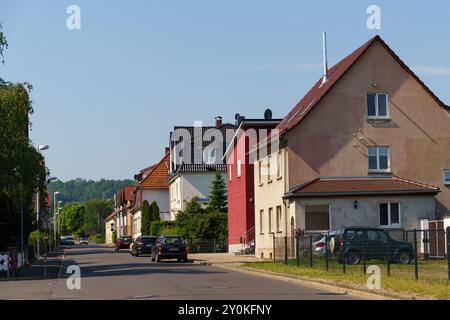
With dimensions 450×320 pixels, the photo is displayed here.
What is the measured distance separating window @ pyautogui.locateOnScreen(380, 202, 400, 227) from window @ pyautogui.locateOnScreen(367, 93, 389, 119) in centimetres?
518

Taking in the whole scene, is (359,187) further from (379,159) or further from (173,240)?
(173,240)

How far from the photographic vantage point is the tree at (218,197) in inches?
2616

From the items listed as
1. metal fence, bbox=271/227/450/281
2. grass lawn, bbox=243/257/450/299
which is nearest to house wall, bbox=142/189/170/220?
grass lawn, bbox=243/257/450/299

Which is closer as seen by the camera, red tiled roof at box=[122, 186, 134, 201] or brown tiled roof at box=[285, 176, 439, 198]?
brown tiled roof at box=[285, 176, 439, 198]

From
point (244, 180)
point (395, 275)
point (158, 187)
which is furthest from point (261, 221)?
point (158, 187)

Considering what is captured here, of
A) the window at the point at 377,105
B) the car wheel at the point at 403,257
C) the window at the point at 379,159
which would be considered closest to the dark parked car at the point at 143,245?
the window at the point at 379,159

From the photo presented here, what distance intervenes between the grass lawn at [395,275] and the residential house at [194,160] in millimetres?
41281

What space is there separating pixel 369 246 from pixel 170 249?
19.3 metres

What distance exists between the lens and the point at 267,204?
1822 inches

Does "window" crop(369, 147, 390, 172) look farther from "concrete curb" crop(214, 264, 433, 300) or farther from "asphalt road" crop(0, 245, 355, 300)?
"asphalt road" crop(0, 245, 355, 300)

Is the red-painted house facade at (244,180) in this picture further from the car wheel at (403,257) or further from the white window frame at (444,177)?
the car wheel at (403,257)

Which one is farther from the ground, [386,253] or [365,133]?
[365,133]

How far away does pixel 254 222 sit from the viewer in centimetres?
5169

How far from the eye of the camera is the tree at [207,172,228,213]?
66438 mm
